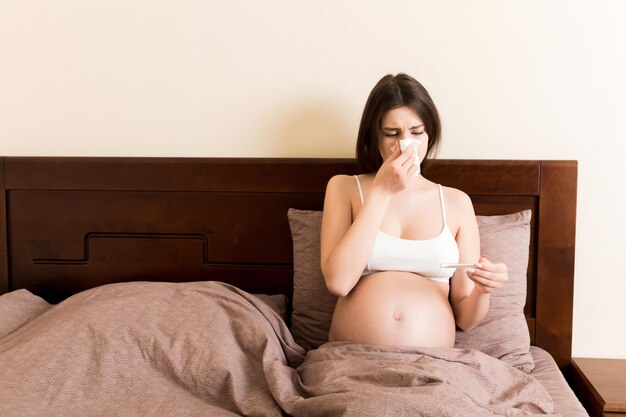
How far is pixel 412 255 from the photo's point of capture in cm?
173

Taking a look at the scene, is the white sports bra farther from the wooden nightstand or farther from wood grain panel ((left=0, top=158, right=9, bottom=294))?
wood grain panel ((left=0, top=158, right=9, bottom=294))

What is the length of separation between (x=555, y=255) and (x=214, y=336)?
1050 millimetres

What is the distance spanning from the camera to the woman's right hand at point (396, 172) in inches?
65.8

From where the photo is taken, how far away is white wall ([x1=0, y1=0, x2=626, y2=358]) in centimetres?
206

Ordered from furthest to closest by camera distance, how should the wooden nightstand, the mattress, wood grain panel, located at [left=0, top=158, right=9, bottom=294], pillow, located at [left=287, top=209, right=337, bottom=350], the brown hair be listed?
1. wood grain panel, located at [left=0, top=158, right=9, bottom=294]
2. pillow, located at [left=287, top=209, right=337, bottom=350]
3. the brown hair
4. the wooden nightstand
5. the mattress

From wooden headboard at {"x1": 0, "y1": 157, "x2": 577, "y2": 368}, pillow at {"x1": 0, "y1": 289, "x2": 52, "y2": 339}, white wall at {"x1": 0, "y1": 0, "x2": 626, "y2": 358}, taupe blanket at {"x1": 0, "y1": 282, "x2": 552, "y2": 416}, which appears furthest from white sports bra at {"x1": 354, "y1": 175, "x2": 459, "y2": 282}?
pillow at {"x1": 0, "y1": 289, "x2": 52, "y2": 339}

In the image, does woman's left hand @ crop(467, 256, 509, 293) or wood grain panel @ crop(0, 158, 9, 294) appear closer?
woman's left hand @ crop(467, 256, 509, 293)

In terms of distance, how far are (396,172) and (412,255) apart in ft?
0.73

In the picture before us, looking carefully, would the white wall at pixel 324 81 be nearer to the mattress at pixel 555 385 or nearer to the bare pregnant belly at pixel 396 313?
the mattress at pixel 555 385

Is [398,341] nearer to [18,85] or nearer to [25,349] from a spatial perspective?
[25,349]

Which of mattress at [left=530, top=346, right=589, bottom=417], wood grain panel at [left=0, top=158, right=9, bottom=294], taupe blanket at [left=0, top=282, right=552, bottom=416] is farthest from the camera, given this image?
wood grain panel at [left=0, top=158, right=9, bottom=294]

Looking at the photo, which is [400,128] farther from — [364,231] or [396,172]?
[364,231]

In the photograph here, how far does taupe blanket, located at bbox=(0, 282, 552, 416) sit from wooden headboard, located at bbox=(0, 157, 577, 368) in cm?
38

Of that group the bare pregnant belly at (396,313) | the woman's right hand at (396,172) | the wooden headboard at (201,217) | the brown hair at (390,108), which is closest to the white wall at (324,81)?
the wooden headboard at (201,217)
